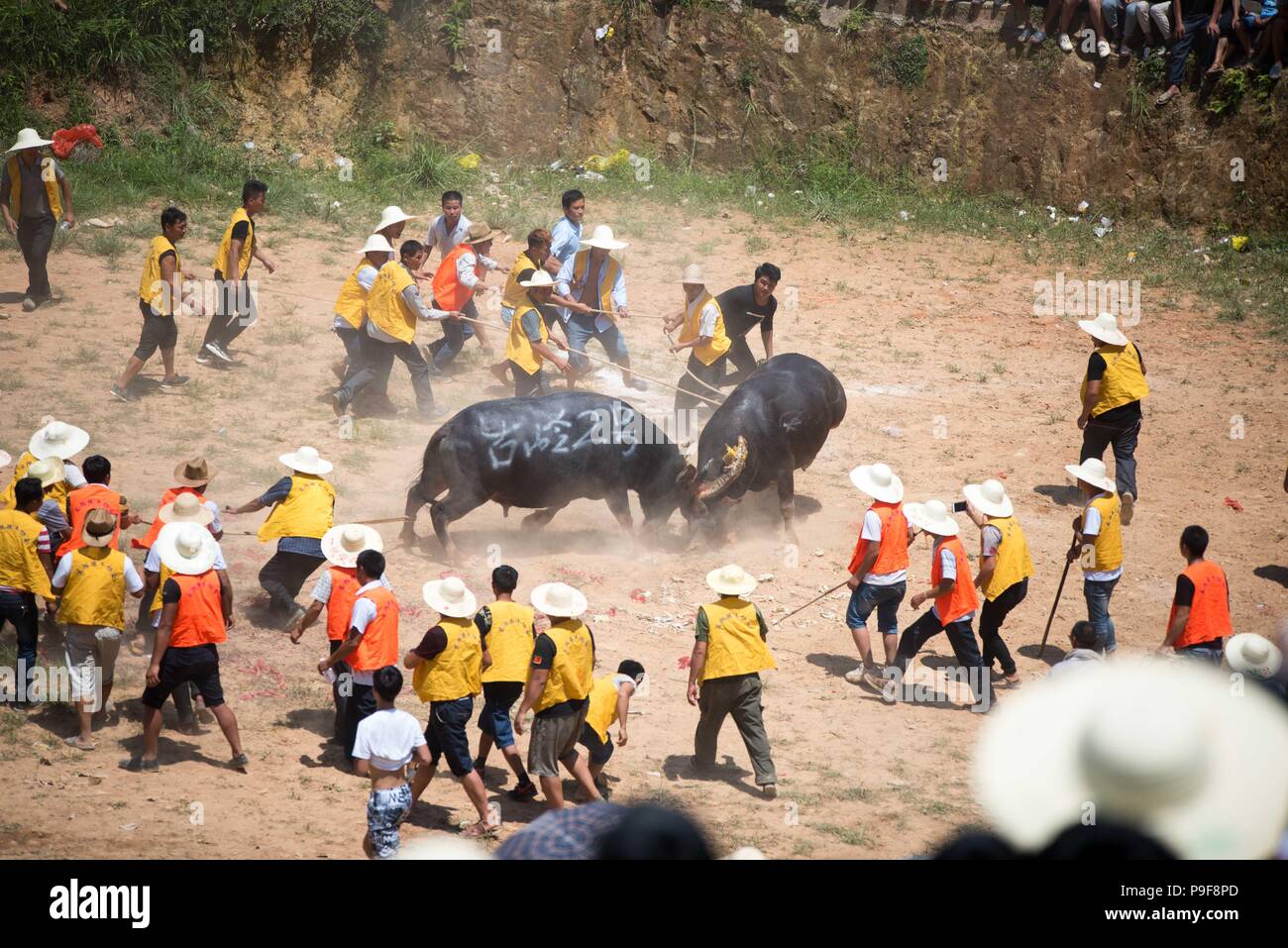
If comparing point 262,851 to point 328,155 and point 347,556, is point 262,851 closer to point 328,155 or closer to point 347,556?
point 347,556

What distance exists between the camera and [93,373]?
13203mm

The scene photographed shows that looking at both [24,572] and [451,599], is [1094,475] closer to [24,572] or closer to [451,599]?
[451,599]

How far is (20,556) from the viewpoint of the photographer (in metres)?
8.12

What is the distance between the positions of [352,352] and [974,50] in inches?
474

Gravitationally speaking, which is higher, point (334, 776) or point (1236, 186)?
point (1236, 186)

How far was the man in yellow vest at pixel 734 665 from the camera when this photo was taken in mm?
8000

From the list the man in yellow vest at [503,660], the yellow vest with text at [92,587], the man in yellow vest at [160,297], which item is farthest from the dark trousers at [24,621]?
the man in yellow vest at [160,297]

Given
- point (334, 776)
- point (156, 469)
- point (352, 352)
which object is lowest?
point (334, 776)

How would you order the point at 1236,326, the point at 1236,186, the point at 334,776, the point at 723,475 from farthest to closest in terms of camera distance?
the point at 1236,186, the point at 1236,326, the point at 723,475, the point at 334,776

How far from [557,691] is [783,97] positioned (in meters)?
15.7

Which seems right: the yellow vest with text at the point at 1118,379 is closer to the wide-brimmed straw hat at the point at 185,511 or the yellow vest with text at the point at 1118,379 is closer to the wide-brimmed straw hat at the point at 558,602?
the wide-brimmed straw hat at the point at 558,602

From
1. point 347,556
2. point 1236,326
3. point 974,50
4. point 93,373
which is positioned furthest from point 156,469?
point 974,50

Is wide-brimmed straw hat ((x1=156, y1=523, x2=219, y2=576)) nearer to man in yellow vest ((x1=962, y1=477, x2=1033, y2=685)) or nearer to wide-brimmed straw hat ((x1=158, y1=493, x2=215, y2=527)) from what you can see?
wide-brimmed straw hat ((x1=158, y1=493, x2=215, y2=527))

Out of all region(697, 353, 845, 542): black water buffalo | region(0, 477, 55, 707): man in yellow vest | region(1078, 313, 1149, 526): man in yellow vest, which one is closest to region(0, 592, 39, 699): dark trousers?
region(0, 477, 55, 707): man in yellow vest
